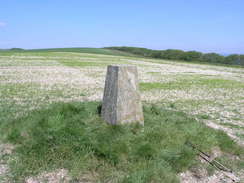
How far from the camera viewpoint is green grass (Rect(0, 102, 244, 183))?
403 centimetres

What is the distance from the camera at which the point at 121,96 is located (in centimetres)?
512

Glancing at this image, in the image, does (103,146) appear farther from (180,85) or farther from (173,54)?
(173,54)

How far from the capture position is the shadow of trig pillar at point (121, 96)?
5098 millimetres

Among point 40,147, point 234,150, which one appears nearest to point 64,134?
point 40,147

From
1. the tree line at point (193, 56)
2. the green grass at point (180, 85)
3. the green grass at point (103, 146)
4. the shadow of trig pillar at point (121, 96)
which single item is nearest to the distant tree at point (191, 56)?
the tree line at point (193, 56)

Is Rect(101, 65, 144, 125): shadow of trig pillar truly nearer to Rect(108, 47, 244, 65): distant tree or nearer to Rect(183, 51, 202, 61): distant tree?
Rect(108, 47, 244, 65): distant tree

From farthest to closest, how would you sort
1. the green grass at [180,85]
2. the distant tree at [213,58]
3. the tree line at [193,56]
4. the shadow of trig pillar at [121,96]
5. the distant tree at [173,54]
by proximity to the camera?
1. the distant tree at [173,54]
2. the distant tree at [213,58]
3. the tree line at [193,56]
4. the green grass at [180,85]
5. the shadow of trig pillar at [121,96]

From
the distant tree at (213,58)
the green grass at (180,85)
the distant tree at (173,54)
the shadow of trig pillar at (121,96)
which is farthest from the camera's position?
the distant tree at (173,54)

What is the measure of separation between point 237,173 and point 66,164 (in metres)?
3.44

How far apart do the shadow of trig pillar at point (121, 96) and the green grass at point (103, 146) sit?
0.23 m

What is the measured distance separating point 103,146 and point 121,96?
127cm

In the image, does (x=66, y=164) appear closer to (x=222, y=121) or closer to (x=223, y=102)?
(x=222, y=121)

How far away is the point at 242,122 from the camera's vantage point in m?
7.60

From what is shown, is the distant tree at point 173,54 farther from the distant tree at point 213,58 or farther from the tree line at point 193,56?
the distant tree at point 213,58
